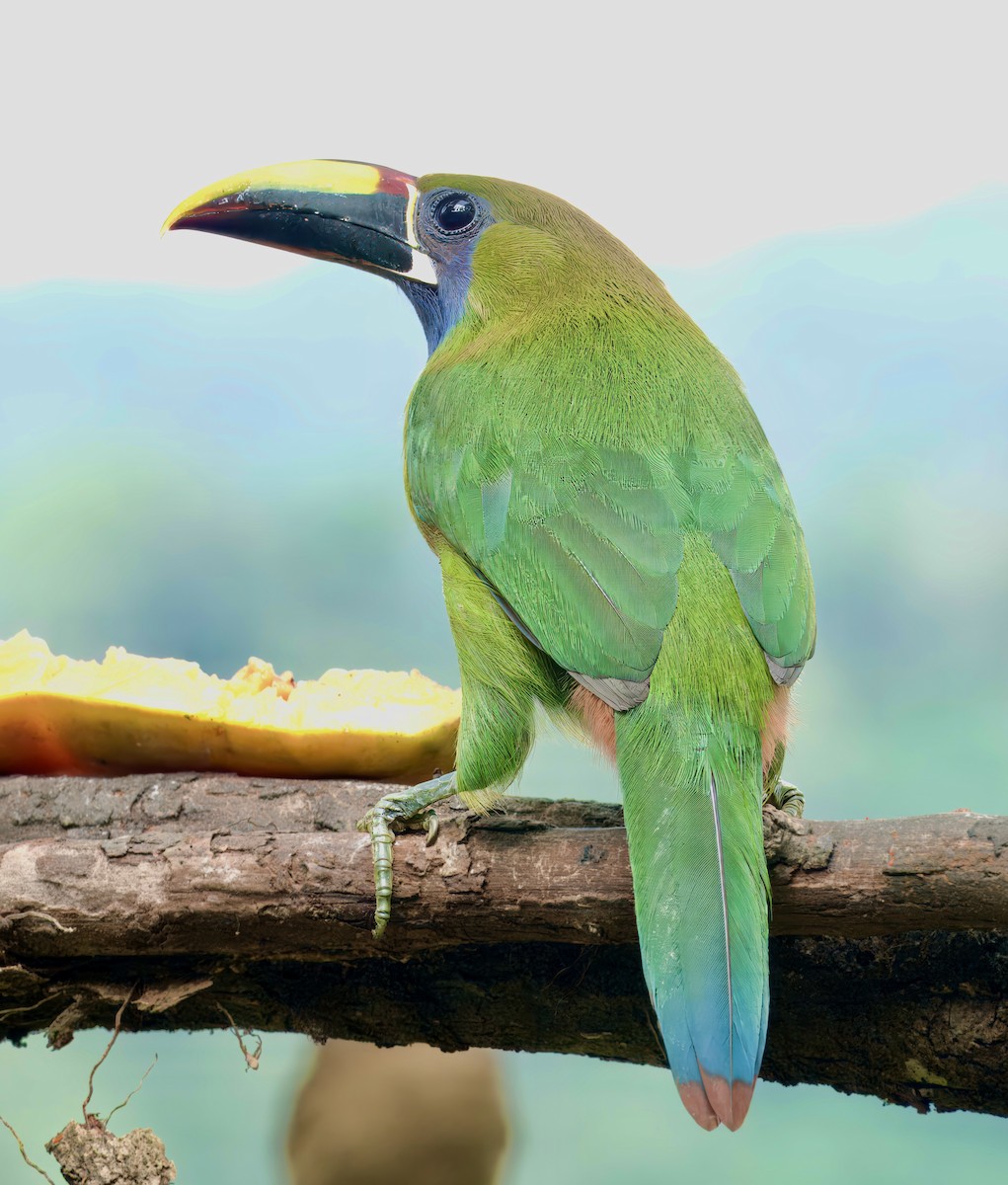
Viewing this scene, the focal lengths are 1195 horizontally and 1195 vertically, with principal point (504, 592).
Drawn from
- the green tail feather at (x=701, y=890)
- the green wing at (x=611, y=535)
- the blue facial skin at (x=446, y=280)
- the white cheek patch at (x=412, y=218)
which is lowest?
the green tail feather at (x=701, y=890)

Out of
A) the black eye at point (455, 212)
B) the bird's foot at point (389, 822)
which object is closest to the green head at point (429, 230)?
the black eye at point (455, 212)

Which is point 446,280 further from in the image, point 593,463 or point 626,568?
point 626,568

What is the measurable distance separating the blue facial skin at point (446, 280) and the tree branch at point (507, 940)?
117 centimetres

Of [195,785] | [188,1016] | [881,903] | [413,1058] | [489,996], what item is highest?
[881,903]

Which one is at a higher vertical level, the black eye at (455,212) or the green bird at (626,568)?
the black eye at (455,212)

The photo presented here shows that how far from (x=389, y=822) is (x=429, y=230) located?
4.77ft

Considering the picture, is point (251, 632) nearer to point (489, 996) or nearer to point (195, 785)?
point (195, 785)

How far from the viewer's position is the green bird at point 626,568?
1.71 meters

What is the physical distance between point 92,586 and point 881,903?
3752 mm

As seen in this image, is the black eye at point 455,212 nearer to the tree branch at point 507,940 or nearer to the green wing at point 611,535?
the green wing at point 611,535

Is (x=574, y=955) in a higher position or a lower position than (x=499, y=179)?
lower

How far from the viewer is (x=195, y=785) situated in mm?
2627

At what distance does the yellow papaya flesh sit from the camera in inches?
104

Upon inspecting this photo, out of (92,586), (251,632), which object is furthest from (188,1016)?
(92,586)
